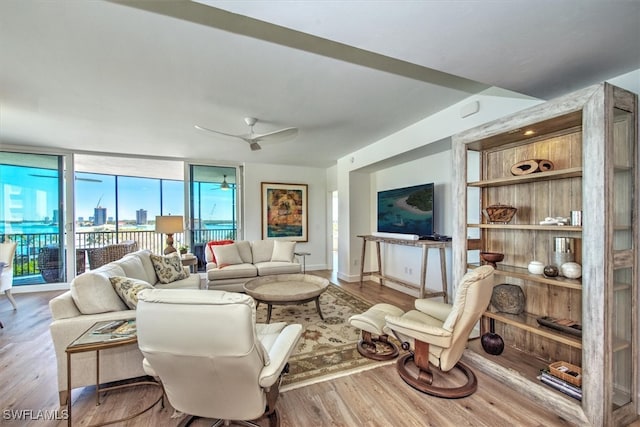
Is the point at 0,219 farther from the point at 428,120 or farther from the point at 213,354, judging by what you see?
the point at 428,120

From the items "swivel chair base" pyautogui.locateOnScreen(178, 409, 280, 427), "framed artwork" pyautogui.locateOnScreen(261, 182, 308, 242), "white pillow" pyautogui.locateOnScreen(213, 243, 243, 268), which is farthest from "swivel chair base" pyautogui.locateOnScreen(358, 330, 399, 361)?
"framed artwork" pyautogui.locateOnScreen(261, 182, 308, 242)

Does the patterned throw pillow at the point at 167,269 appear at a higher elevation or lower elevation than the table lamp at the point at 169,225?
A: lower

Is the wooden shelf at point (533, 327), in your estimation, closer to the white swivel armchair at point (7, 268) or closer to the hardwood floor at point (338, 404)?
the hardwood floor at point (338, 404)

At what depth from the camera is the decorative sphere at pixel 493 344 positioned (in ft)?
7.97

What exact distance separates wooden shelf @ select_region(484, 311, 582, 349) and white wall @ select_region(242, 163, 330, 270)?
468 cm

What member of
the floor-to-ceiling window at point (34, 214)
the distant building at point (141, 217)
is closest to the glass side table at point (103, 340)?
the floor-to-ceiling window at point (34, 214)

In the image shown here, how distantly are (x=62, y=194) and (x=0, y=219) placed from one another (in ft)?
2.99

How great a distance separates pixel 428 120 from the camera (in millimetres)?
3408

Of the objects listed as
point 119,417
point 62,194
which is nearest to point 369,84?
point 119,417

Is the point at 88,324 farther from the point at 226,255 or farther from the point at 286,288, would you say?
the point at 226,255

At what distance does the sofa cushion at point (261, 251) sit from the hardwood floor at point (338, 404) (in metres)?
3.03

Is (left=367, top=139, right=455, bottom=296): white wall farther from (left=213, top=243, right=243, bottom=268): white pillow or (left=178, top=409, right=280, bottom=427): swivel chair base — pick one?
(left=178, top=409, right=280, bottom=427): swivel chair base

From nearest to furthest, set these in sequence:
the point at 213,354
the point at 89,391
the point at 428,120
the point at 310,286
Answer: the point at 213,354 → the point at 89,391 → the point at 428,120 → the point at 310,286

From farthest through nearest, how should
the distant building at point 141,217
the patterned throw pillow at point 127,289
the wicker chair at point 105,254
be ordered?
1. the distant building at point 141,217
2. the wicker chair at point 105,254
3. the patterned throw pillow at point 127,289
